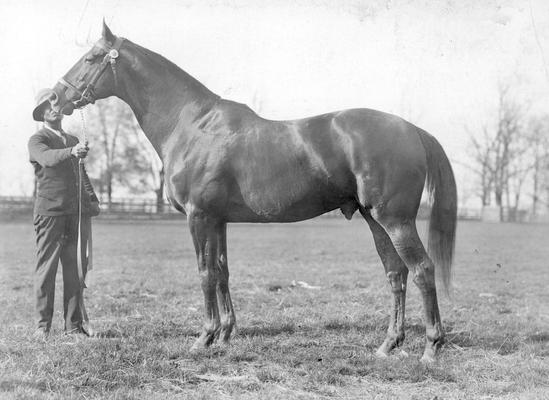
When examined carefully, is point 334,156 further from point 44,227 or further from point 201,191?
point 44,227

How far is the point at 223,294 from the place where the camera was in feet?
16.2

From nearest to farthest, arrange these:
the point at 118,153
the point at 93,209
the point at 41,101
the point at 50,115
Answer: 1. the point at 41,101
2. the point at 50,115
3. the point at 93,209
4. the point at 118,153

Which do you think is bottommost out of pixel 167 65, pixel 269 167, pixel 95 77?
pixel 269 167

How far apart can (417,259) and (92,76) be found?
3565 mm

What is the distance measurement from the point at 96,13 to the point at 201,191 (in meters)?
3.09

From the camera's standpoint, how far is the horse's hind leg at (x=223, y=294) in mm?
4808

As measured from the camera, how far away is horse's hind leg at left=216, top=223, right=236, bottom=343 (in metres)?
4.81

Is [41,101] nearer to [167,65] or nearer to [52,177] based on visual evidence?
[52,177]

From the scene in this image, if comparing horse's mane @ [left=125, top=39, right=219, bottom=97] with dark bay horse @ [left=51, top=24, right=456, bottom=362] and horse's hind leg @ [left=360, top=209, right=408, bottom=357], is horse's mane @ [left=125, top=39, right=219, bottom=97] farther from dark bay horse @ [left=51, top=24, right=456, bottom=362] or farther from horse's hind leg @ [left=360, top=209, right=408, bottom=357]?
horse's hind leg @ [left=360, top=209, right=408, bottom=357]

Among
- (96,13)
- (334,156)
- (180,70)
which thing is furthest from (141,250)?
(334,156)

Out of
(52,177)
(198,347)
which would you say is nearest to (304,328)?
(198,347)

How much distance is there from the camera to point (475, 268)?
11727 mm

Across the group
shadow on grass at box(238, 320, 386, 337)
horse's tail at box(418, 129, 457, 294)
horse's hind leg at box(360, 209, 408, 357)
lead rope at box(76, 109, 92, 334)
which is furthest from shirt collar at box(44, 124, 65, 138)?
horse's tail at box(418, 129, 457, 294)

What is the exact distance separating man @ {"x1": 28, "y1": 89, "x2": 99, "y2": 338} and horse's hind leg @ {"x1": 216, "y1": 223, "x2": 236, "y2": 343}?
1.50m
